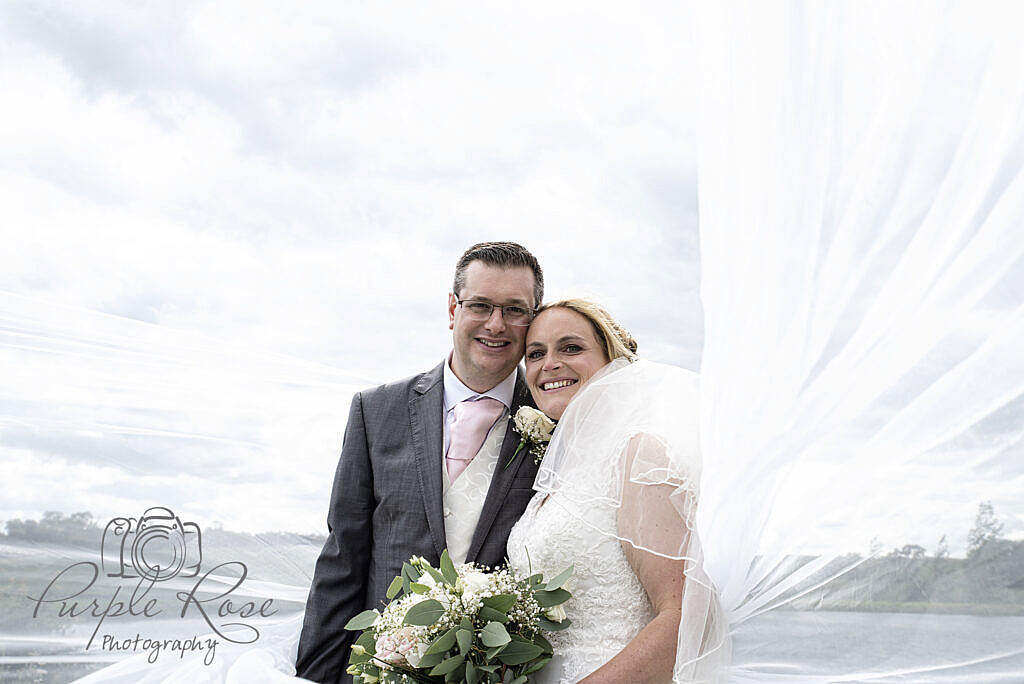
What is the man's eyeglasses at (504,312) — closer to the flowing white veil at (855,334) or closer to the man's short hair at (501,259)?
the man's short hair at (501,259)

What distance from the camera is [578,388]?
91.6 inches

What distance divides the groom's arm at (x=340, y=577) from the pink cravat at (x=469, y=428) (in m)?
0.31

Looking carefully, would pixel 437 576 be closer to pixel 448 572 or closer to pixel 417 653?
pixel 448 572

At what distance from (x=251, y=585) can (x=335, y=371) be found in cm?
101

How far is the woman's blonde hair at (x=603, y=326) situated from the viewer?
2.36 meters

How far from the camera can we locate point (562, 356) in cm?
237

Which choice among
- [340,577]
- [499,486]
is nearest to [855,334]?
[499,486]

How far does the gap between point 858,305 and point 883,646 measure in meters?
0.62

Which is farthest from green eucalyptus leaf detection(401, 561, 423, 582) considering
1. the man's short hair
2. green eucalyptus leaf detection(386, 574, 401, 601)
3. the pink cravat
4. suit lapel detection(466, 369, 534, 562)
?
the man's short hair

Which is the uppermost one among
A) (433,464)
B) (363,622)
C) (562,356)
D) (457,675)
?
(562,356)

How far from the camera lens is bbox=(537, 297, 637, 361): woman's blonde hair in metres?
2.36

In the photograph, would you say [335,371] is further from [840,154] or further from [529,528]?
[840,154]

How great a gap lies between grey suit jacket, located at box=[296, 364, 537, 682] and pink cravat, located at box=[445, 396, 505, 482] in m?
0.06

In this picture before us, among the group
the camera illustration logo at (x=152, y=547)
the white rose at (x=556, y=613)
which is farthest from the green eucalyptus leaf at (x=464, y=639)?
the camera illustration logo at (x=152, y=547)
